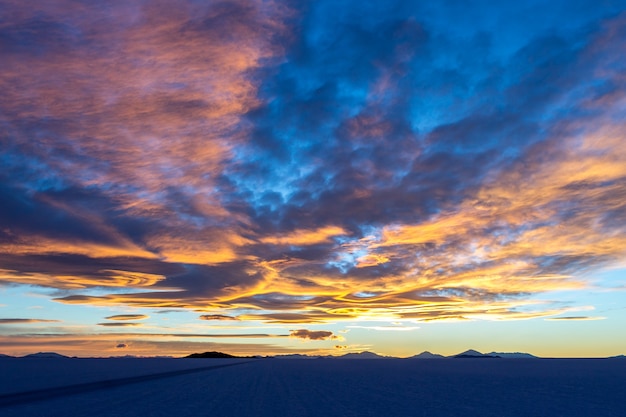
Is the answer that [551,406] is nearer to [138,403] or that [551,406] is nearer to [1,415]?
[138,403]

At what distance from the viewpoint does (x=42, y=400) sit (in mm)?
43094

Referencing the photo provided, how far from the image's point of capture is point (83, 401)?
4150cm

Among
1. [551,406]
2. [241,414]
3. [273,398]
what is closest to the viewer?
[241,414]

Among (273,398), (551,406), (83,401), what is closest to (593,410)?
(551,406)

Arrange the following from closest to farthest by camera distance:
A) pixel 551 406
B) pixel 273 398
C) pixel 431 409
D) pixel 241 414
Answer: pixel 241 414 < pixel 431 409 < pixel 551 406 < pixel 273 398

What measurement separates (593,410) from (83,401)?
41.1 m

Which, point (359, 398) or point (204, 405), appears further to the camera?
point (359, 398)

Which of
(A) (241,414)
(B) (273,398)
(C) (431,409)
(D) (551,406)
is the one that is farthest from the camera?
(B) (273,398)

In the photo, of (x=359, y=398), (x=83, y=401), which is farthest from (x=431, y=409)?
(x=83, y=401)

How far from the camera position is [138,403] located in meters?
39.0

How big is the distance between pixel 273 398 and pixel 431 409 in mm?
13881

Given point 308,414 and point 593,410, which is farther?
point 593,410

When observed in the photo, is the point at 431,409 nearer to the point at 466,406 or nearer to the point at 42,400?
the point at 466,406

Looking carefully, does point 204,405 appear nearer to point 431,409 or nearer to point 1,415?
point 1,415
